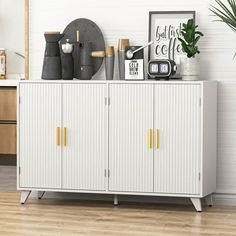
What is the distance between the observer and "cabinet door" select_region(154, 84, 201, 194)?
18.9 ft

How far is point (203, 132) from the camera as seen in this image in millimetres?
5762

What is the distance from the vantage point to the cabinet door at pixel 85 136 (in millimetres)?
5941

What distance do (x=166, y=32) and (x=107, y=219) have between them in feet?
5.19

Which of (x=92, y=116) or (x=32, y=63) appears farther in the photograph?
(x=32, y=63)

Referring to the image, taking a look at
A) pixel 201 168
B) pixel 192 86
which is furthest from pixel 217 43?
pixel 201 168

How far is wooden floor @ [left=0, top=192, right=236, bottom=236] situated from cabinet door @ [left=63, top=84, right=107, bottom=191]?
0.23 m

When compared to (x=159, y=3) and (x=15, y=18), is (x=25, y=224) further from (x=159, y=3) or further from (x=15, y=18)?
(x=15, y=18)

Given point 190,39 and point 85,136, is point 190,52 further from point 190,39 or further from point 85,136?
point 85,136

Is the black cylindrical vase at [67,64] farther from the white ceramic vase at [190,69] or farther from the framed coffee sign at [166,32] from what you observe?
the white ceramic vase at [190,69]

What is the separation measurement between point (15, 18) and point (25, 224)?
152 inches

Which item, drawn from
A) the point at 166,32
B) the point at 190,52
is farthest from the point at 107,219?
the point at 166,32

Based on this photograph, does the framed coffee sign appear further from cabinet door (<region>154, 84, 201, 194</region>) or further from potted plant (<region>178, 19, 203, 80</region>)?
cabinet door (<region>154, 84, 201, 194</region>)

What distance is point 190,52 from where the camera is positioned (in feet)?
19.5

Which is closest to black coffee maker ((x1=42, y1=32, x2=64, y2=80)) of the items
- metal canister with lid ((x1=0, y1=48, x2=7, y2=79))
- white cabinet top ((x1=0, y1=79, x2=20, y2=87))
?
white cabinet top ((x1=0, y1=79, x2=20, y2=87))
